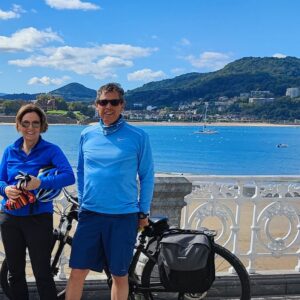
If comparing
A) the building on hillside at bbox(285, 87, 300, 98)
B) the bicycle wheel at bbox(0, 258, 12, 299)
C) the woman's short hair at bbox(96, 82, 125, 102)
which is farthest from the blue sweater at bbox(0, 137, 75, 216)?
the building on hillside at bbox(285, 87, 300, 98)

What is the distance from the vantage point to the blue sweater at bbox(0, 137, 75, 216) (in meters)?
3.44

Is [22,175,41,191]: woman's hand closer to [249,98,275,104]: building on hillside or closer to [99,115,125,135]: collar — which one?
A: [99,115,125,135]: collar

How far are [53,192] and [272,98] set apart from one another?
6973 inches

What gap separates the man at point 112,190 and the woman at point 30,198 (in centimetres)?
21

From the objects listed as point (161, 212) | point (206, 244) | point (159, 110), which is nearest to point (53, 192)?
point (206, 244)

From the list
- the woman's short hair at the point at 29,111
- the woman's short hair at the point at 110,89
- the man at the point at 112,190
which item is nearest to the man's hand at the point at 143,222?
the man at the point at 112,190

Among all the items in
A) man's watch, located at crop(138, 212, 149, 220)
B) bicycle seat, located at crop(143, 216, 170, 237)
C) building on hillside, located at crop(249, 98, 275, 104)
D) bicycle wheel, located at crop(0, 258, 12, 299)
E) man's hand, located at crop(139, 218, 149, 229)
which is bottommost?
building on hillside, located at crop(249, 98, 275, 104)

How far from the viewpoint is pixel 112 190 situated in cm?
338

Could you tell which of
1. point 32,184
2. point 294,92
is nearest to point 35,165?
point 32,184

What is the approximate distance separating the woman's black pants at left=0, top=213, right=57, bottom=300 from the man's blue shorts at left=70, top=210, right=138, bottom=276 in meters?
0.20

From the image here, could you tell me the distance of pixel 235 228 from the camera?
5012mm

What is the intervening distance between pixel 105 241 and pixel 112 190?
1.28ft

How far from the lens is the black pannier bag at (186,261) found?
3.58 meters

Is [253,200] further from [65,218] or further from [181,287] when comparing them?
[65,218]
